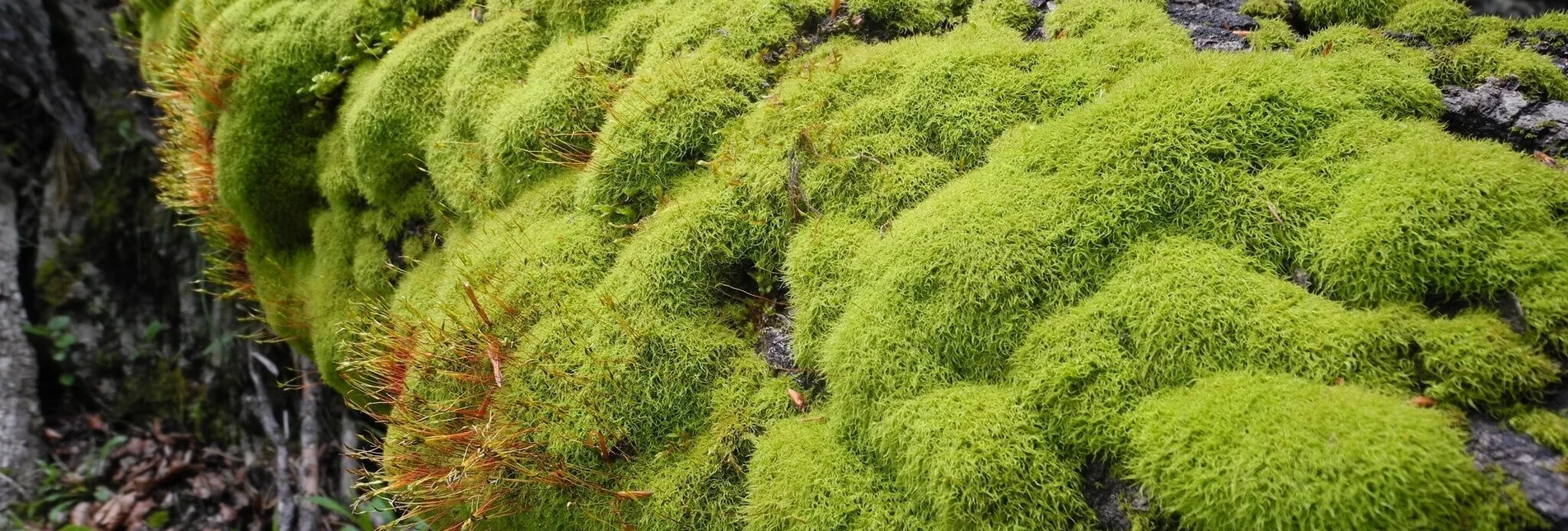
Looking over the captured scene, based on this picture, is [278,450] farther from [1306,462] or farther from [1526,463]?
[1526,463]

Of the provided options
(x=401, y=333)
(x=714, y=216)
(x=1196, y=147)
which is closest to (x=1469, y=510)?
(x=1196, y=147)

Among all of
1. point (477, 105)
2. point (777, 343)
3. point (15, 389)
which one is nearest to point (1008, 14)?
point (777, 343)

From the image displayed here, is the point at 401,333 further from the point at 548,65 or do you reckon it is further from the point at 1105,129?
the point at 1105,129

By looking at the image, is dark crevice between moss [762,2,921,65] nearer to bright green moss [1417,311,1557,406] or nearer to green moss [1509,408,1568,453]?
bright green moss [1417,311,1557,406]

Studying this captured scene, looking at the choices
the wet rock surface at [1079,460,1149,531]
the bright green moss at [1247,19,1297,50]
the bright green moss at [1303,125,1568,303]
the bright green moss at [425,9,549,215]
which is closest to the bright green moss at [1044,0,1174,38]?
the bright green moss at [1247,19,1297,50]

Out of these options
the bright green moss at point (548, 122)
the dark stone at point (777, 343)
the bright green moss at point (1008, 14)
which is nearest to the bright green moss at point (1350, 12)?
the bright green moss at point (1008, 14)
